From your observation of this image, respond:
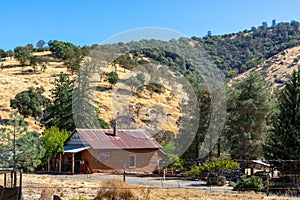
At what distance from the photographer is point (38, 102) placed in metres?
55.8

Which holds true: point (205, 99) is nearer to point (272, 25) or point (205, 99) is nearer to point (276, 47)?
point (276, 47)

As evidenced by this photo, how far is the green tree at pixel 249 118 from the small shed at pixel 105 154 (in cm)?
711

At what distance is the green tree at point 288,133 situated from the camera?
82.1 feet

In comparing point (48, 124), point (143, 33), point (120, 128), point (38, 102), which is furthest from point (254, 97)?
point (38, 102)

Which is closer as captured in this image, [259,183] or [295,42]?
[259,183]

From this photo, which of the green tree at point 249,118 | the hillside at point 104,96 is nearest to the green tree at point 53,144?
the hillside at point 104,96

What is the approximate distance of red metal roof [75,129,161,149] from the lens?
35966 millimetres

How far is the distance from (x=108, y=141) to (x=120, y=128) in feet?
14.2

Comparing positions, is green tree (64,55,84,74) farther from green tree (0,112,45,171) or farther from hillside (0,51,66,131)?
green tree (0,112,45,171)

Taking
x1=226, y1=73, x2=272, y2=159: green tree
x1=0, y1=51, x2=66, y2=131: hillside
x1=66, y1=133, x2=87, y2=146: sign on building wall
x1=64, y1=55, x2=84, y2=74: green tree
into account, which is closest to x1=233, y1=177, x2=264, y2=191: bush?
x1=226, y1=73, x2=272, y2=159: green tree

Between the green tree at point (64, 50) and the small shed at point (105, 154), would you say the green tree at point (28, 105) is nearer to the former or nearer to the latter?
the small shed at point (105, 154)

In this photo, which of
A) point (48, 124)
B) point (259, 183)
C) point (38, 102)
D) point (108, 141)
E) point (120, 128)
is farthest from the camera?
point (38, 102)

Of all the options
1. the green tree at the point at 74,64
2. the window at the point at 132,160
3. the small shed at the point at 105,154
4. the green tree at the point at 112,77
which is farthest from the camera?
the green tree at the point at 74,64

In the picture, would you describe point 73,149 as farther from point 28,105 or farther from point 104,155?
point 28,105
